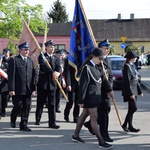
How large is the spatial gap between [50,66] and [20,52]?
0.77 metres

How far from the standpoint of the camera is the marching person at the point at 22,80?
27.2ft

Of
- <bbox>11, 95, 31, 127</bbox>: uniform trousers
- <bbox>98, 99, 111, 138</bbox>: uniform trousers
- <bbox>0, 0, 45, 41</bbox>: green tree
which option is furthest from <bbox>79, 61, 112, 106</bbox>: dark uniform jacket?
<bbox>0, 0, 45, 41</bbox>: green tree

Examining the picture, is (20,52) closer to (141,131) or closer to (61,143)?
(61,143)

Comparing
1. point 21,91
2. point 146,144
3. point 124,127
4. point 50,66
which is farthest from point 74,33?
point 146,144

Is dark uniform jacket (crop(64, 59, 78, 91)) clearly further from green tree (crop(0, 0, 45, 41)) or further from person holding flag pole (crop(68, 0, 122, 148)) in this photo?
green tree (crop(0, 0, 45, 41))

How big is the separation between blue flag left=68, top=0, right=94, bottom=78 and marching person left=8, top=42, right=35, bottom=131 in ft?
3.27

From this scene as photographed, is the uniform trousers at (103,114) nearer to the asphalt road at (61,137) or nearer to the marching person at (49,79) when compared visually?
the asphalt road at (61,137)

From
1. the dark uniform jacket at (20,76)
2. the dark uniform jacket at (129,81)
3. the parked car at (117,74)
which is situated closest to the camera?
the dark uniform jacket at (129,81)

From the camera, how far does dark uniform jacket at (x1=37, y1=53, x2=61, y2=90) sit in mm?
8539

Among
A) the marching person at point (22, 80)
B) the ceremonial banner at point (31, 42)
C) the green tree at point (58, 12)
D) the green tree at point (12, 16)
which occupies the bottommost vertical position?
the marching person at point (22, 80)

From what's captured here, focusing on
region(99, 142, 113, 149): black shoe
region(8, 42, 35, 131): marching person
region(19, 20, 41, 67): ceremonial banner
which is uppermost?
region(19, 20, 41, 67): ceremonial banner

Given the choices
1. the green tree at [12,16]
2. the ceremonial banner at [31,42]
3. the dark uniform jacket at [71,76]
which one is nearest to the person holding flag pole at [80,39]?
the dark uniform jacket at [71,76]

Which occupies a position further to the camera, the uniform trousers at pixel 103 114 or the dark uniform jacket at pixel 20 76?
the dark uniform jacket at pixel 20 76

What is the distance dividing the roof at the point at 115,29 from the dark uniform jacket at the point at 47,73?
185 ft
